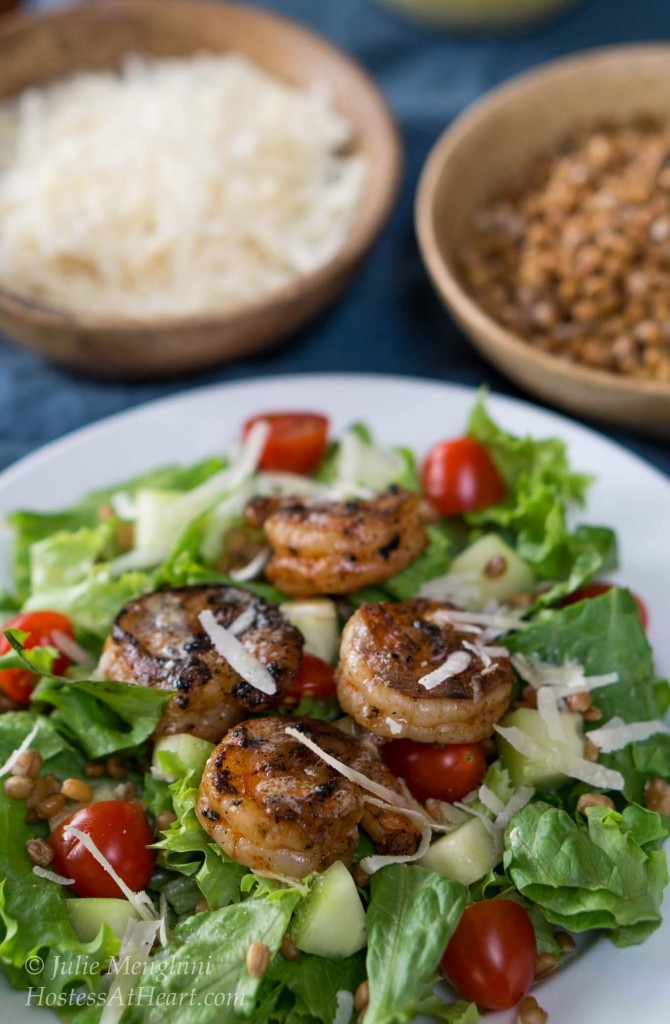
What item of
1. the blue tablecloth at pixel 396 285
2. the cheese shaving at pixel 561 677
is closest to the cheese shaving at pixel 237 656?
the cheese shaving at pixel 561 677

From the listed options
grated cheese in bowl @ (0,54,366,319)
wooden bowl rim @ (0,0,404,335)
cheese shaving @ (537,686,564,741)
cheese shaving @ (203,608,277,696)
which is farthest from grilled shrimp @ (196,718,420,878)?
grated cheese in bowl @ (0,54,366,319)

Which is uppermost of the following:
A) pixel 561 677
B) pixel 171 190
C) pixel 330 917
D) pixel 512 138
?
pixel 171 190

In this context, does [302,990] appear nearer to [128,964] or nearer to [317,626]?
[128,964]

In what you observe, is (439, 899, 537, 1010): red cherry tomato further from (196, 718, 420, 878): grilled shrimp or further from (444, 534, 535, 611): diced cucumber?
(444, 534, 535, 611): diced cucumber

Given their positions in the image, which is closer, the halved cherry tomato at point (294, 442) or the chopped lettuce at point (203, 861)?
the chopped lettuce at point (203, 861)

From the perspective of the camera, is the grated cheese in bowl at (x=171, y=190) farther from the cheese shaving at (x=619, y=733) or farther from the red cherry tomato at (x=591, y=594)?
the cheese shaving at (x=619, y=733)

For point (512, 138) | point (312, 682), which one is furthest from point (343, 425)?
point (512, 138)
